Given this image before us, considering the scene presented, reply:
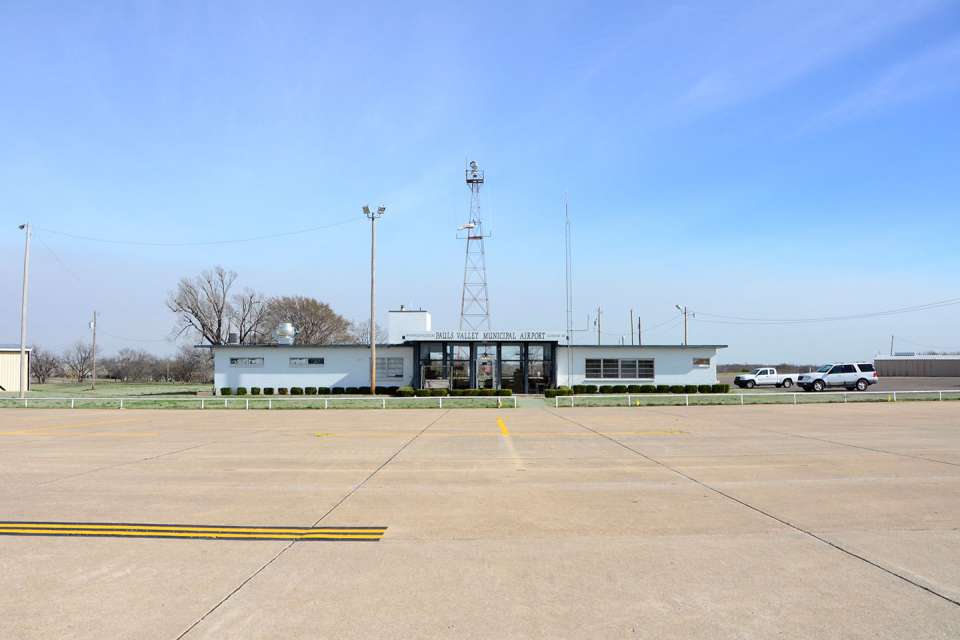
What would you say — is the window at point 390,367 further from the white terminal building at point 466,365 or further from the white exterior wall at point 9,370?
the white exterior wall at point 9,370

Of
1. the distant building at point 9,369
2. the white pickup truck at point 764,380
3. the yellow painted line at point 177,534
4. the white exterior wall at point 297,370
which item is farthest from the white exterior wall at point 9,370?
the white pickup truck at point 764,380

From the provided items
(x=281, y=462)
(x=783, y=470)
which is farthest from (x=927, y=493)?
(x=281, y=462)

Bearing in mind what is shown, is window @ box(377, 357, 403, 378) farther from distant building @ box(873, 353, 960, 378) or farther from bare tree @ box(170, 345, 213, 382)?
distant building @ box(873, 353, 960, 378)

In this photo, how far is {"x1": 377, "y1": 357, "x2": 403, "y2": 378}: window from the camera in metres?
40.7

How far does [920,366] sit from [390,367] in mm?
72927

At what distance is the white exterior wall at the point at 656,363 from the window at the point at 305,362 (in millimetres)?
15636

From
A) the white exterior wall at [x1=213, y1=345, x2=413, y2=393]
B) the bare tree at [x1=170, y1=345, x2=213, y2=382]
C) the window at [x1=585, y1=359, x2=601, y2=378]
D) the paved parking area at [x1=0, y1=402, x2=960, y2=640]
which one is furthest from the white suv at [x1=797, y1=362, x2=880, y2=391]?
the bare tree at [x1=170, y1=345, x2=213, y2=382]

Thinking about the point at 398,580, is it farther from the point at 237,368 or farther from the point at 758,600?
the point at 237,368

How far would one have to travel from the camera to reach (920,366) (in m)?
78.8

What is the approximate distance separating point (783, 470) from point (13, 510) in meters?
11.3

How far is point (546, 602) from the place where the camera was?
4.58 metres

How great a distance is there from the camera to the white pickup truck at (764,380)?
4819cm

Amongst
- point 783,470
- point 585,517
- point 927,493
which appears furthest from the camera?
point 783,470

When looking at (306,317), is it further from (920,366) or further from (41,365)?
(920,366)
